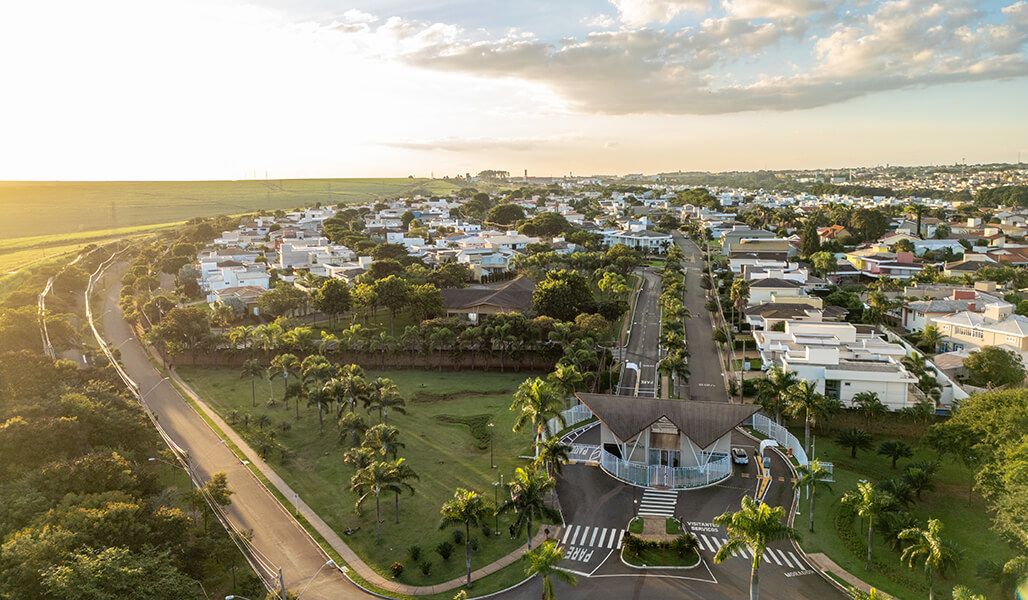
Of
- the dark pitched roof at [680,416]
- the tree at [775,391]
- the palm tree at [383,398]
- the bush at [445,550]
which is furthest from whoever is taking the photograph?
the tree at [775,391]

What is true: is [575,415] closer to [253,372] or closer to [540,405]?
[540,405]

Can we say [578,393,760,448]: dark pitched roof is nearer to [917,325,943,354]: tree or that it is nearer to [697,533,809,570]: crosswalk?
[697,533,809,570]: crosswalk

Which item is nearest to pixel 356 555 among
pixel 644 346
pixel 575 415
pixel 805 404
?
pixel 575 415

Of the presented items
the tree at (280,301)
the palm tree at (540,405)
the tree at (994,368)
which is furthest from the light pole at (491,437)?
the tree at (280,301)

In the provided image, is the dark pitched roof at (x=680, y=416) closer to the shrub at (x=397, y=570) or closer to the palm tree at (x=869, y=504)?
the palm tree at (x=869, y=504)

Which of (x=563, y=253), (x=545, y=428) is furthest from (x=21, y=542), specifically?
(x=563, y=253)

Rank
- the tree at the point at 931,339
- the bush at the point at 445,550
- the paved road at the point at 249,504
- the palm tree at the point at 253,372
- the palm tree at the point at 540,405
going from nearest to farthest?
the paved road at the point at 249,504
the bush at the point at 445,550
the palm tree at the point at 540,405
the palm tree at the point at 253,372
the tree at the point at 931,339

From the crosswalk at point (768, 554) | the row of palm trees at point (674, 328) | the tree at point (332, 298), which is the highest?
the tree at point (332, 298)
